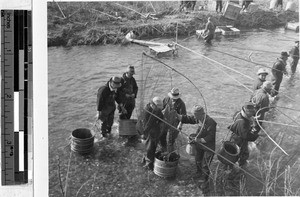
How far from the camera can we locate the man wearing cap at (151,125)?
4969mm

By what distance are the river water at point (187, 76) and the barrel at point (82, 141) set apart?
105 mm

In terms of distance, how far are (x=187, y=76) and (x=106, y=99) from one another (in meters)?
1.38

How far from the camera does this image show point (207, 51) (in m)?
5.73

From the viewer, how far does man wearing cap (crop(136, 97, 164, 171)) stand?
196 inches

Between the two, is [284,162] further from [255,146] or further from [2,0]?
[2,0]

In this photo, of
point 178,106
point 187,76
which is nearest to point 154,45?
point 187,76

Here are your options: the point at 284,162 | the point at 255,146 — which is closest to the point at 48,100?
the point at 255,146

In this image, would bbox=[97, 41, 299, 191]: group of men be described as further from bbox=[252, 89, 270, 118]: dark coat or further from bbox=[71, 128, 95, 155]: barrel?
bbox=[71, 128, 95, 155]: barrel

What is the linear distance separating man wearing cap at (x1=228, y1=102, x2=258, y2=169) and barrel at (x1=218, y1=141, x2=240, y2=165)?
83mm

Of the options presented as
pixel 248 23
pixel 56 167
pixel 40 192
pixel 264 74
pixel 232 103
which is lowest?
pixel 40 192

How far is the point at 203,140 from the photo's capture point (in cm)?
499

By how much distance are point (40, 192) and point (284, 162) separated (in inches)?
145

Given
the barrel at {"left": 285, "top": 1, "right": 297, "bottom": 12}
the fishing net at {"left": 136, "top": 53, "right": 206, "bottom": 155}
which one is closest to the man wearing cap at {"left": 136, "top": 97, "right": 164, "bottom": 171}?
the fishing net at {"left": 136, "top": 53, "right": 206, "bottom": 155}

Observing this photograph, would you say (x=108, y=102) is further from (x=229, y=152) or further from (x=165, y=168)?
(x=229, y=152)
